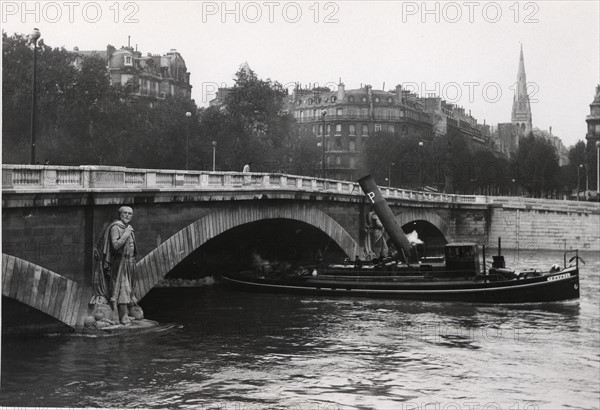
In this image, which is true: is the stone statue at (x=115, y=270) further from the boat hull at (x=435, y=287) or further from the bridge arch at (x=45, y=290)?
the boat hull at (x=435, y=287)

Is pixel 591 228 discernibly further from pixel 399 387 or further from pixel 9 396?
pixel 9 396

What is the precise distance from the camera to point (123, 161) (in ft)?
208

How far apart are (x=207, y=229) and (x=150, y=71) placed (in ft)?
178

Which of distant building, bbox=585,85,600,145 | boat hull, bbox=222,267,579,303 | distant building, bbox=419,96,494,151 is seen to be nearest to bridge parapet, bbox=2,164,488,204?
boat hull, bbox=222,267,579,303

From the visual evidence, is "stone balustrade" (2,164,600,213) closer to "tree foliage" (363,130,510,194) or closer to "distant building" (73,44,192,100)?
"distant building" (73,44,192,100)

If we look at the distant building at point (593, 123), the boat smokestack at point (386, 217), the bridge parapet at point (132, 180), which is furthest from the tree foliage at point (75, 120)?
the distant building at point (593, 123)

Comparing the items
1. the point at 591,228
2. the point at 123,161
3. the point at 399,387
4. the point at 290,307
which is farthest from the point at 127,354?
the point at 591,228

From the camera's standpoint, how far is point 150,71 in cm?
8312

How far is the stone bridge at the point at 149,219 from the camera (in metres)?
22.5

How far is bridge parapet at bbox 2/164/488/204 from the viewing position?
22547mm

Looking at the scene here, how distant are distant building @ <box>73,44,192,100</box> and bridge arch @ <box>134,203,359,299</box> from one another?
1491 inches

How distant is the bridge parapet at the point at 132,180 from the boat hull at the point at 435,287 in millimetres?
4911

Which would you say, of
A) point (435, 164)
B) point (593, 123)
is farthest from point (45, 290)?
point (435, 164)

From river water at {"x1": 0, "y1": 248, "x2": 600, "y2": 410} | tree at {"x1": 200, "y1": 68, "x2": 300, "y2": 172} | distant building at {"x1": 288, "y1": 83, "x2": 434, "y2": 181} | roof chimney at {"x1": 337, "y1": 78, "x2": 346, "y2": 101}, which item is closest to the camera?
river water at {"x1": 0, "y1": 248, "x2": 600, "y2": 410}
